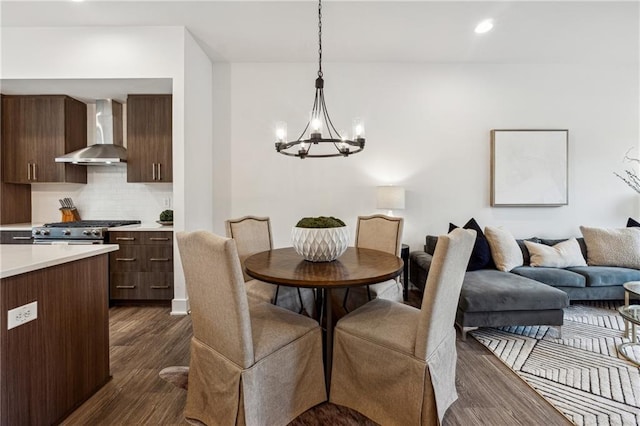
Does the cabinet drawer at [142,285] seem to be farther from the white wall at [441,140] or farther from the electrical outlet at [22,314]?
the electrical outlet at [22,314]

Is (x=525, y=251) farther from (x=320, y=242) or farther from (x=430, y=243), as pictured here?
(x=320, y=242)

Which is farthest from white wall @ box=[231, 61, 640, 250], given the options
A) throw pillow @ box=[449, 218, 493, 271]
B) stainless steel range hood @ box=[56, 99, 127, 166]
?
stainless steel range hood @ box=[56, 99, 127, 166]

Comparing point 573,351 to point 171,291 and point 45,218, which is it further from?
point 45,218

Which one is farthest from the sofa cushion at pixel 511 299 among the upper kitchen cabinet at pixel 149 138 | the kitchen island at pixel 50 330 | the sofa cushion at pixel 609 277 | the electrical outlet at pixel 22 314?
the upper kitchen cabinet at pixel 149 138

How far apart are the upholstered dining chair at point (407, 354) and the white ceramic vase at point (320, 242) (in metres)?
0.40

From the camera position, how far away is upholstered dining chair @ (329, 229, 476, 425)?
140 centimetres

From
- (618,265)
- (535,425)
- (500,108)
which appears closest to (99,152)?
(535,425)

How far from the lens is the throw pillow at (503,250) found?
321 cm

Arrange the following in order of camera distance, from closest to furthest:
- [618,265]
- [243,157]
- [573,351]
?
[573,351] → [618,265] → [243,157]

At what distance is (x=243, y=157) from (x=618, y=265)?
4544 millimetres

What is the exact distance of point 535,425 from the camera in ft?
5.19

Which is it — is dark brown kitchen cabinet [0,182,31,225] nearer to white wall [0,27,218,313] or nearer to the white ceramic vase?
white wall [0,27,218,313]

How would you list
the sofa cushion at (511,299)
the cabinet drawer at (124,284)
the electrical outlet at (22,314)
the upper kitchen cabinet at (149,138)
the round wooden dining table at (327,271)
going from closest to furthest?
the electrical outlet at (22,314) < the round wooden dining table at (327,271) < the sofa cushion at (511,299) < the cabinet drawer at (124,284) < the upper kitchen cabinet at (149,138)

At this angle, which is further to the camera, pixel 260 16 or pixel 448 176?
pixel 448 176
